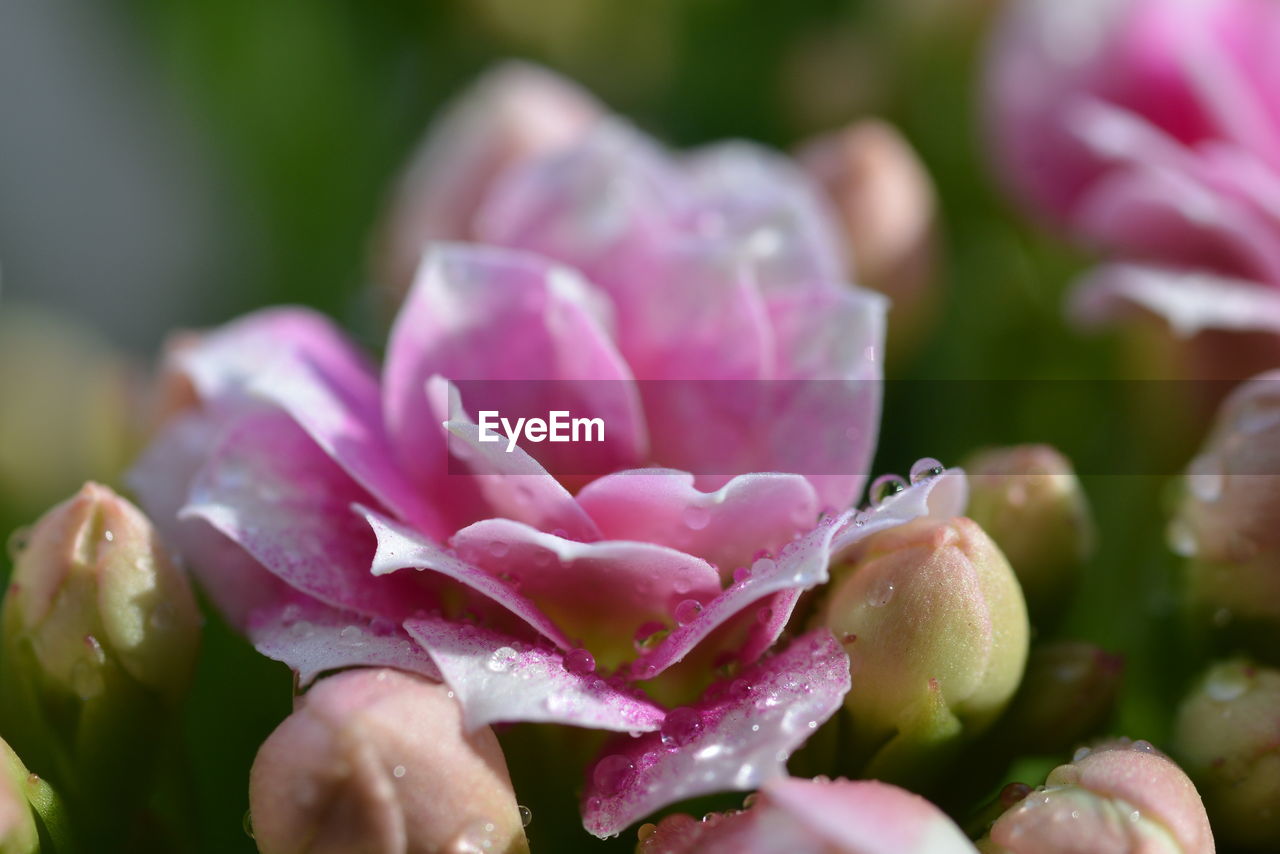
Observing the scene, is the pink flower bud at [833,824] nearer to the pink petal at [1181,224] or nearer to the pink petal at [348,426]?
the pink petal at [348,426]

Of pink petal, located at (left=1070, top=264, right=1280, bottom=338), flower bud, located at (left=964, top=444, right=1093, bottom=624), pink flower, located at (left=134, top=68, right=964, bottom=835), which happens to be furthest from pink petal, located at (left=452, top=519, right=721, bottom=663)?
pink petal, located at (left=1070, top=264, right=1280, bottom=338)

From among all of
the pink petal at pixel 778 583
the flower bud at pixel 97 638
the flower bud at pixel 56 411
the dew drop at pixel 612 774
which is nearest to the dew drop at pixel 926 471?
the pink petal at pixel 778 583

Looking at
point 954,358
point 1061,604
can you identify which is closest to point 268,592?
point 1061,604

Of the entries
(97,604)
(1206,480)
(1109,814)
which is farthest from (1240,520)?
(97,604)

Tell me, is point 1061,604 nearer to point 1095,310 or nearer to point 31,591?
point 1095,310

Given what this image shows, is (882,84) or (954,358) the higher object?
(882,84)

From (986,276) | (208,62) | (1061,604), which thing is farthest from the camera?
(208,62)

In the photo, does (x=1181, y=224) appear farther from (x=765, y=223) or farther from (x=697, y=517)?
(x=697, y=517)
